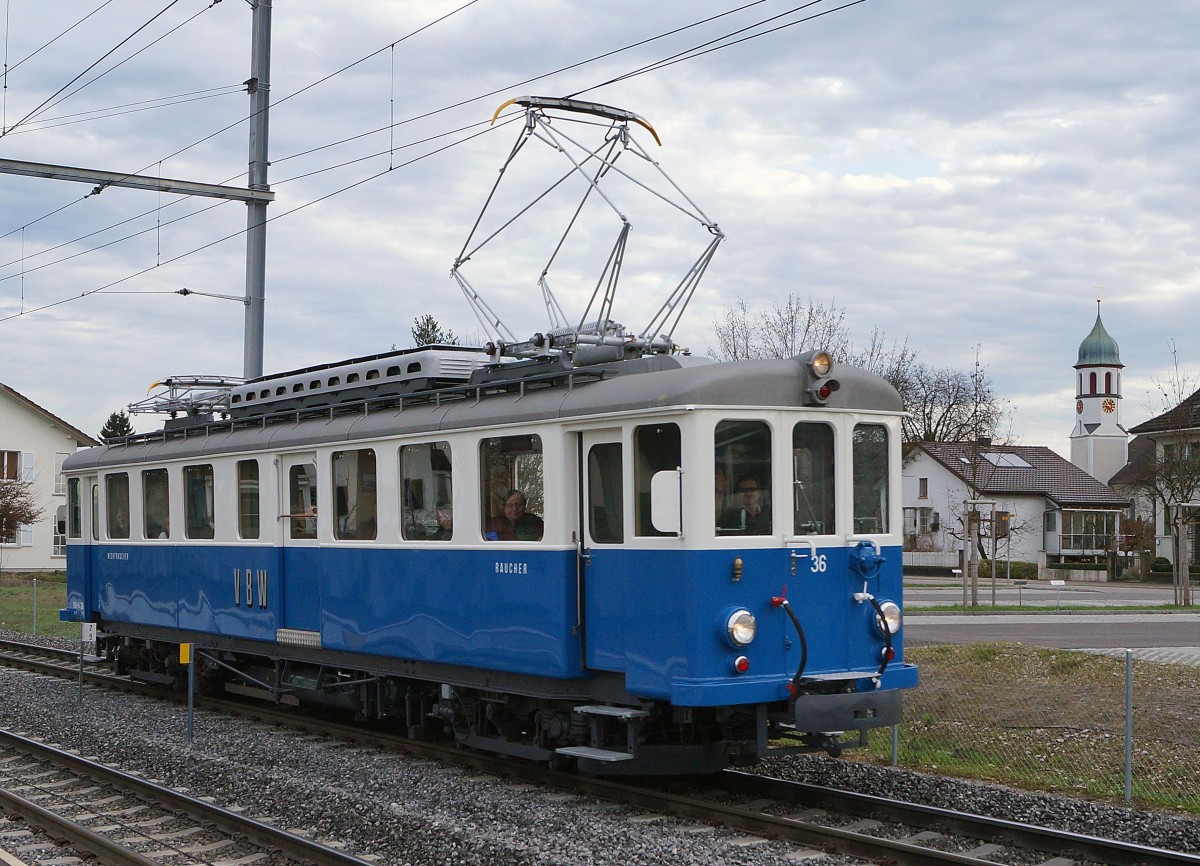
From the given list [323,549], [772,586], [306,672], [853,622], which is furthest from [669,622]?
[306,672]

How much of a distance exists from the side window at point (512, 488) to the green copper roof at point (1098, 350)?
100759 millimetres

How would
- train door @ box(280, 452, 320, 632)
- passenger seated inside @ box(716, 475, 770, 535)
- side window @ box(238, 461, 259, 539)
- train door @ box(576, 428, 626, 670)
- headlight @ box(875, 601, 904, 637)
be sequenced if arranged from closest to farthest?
passenger seated inside @ box(716, 475, 770, 535), train door @ box(576, 428, 626, 670), headlight @ box(875, 601, 904, 637), train door @ box(280, 452, 320, 632), side window @ box(238, 461, 259, 539)

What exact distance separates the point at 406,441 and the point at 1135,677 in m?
9.27

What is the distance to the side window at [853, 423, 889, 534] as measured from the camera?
31.5 ft

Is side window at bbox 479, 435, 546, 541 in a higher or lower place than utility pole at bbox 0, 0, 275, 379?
lower

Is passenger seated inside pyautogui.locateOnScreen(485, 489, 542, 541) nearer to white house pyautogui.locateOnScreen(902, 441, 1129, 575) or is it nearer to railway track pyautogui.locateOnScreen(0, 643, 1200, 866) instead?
railway track pyautogui.locateOnScreen(0, 643, 1200, 866)

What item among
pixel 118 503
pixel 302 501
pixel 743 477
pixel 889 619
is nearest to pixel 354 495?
pixel 302 501

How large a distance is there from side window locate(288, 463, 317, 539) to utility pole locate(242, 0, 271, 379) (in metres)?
4.76

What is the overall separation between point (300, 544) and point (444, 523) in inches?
97.6

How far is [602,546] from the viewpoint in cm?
935

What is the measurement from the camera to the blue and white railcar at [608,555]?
28.9ft

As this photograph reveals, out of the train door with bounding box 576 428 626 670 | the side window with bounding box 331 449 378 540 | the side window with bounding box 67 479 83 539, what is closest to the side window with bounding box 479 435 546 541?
the train door with bounding box 576 428 626 670

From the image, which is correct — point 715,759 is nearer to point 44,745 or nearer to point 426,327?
point 44,745

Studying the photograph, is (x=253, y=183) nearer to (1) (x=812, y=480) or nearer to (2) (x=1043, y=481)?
(1) (x=812, y=480)
